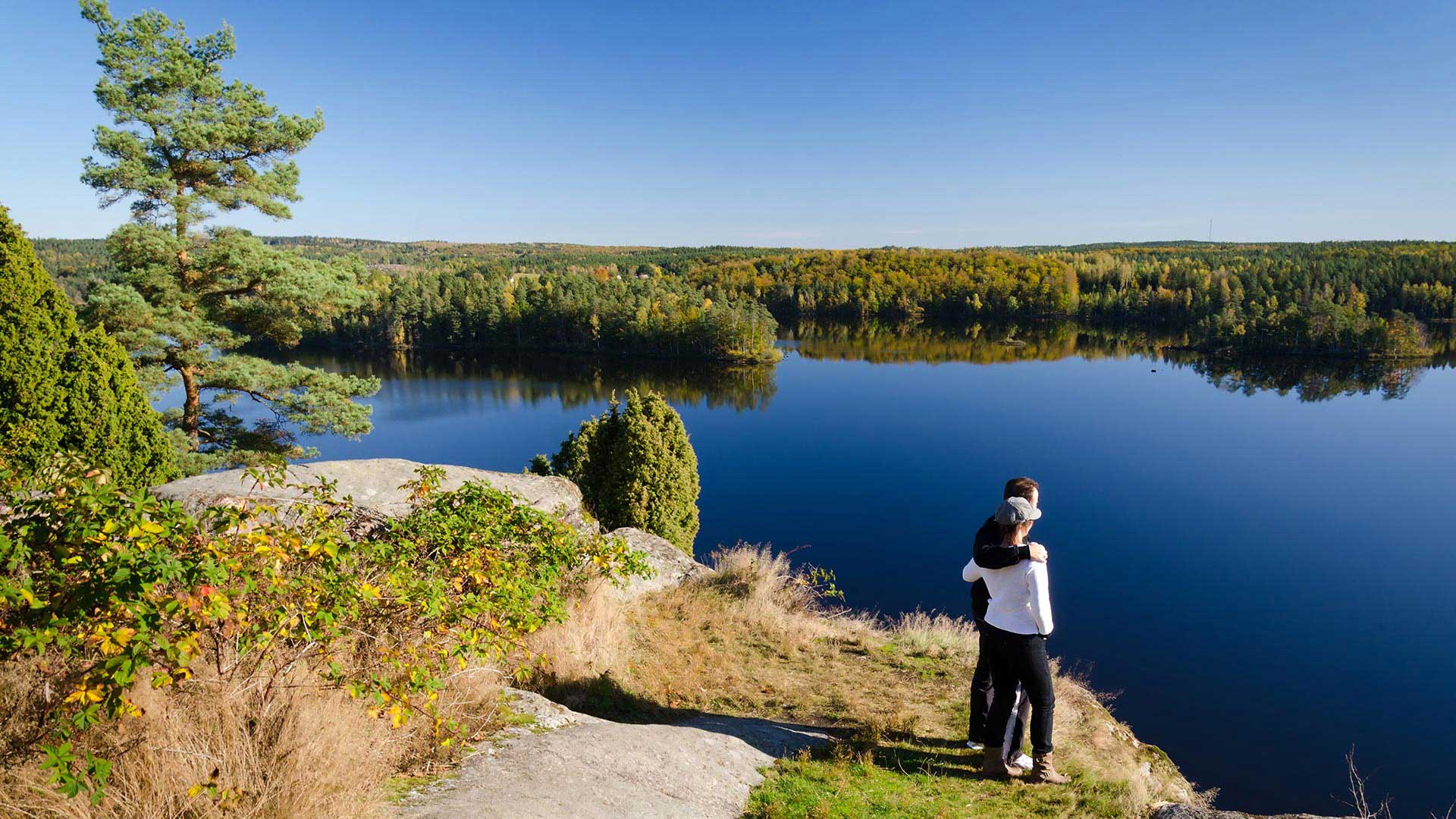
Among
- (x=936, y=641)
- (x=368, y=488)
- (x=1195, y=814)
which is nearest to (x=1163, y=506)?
(x=936, y=641)

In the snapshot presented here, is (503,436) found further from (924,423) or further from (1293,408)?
(1293,408)

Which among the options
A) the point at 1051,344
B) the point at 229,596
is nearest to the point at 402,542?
the point at 229,596

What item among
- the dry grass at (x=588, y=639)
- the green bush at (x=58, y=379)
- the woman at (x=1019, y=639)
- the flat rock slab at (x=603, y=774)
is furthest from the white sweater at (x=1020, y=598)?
the green bush at (x=58, y=379)

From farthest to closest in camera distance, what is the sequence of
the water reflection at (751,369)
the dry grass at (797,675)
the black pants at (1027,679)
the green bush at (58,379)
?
the water reflection at (751,369), the green bush at (58,379), the dry grass at (797,675), the black pants at (1027,679)

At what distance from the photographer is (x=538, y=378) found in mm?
63906

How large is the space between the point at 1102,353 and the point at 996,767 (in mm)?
84412

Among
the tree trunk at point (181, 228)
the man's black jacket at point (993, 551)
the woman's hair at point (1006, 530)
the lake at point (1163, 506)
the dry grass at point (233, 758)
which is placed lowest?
the lake at point (1163, 506)

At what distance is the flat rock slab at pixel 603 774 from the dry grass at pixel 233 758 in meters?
0.35

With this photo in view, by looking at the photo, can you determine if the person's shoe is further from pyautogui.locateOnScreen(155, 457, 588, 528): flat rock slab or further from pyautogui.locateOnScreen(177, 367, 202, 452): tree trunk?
pyautogui.locateOnScreen(177, 367, 202, 452): tree trunk

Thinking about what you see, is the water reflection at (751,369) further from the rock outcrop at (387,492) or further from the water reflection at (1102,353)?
the rock outcrop at (387,492)

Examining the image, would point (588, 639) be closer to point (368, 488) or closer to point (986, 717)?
point (368, 488)

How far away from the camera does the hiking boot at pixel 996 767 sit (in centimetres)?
458

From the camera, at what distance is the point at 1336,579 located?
78.6 feet

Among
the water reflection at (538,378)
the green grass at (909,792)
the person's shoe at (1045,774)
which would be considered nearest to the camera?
the green grass at (909,792)
